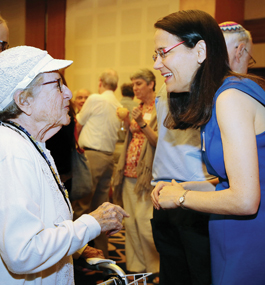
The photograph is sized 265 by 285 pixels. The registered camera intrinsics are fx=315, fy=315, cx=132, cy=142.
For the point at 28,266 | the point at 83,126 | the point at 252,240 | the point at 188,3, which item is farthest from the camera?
the point at 188,3

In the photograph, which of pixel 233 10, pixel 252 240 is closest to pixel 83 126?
pixel 233 10

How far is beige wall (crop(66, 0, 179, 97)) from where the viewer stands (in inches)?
182

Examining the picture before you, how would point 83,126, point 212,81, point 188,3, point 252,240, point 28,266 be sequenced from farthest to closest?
point 188,3, point 83,126, point 212,81, point 252,240, point 28,266

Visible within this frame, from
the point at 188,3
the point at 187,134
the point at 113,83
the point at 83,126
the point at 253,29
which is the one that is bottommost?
the point at 83,126

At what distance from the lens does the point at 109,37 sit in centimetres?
492

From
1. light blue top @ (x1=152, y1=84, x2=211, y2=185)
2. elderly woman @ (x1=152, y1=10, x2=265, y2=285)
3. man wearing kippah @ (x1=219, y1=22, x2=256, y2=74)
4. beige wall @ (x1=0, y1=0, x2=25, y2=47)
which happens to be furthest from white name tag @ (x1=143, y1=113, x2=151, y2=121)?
beige wall @ (x1=0, y1=0, x2=25, y2=47)

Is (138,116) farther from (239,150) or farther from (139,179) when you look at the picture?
(239,150)

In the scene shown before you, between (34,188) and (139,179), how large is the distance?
1983 mm

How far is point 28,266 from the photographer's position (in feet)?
3.11

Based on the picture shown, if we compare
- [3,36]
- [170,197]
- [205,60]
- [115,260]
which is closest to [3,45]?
[3,36]

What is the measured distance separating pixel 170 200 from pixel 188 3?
12.0 ft

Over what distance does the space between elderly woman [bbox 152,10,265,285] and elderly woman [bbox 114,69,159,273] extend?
1.46 metres

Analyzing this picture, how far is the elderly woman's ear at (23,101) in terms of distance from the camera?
120 cm

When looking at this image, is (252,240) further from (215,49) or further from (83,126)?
(83,126)
